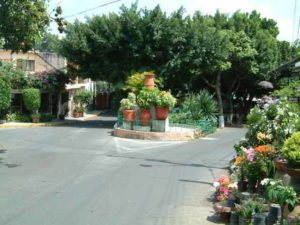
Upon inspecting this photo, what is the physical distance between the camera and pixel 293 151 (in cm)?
822

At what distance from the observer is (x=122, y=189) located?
1244cm

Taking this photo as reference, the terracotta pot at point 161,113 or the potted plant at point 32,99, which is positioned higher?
the potted plant at point 32,99

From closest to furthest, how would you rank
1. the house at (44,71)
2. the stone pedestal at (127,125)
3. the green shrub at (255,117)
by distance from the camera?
1. the green shrub at (255,117)
2. the stone pedestal at (127,125)
3. the house at (44,71)

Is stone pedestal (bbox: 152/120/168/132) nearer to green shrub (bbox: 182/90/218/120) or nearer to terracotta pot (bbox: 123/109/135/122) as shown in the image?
terracotta pot (bbox: 123/109/135/122)

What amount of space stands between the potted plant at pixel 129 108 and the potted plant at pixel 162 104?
1311mm

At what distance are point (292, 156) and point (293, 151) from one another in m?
0.14

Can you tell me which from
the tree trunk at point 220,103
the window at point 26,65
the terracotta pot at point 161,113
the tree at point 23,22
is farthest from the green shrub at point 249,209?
the window at point 26,65

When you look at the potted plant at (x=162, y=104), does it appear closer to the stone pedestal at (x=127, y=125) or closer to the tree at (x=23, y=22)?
the stone pedestal at (x=127, y=125)

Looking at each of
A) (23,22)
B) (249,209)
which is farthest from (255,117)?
(23,22)

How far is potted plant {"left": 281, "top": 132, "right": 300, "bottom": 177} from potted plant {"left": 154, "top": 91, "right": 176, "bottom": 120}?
15580 millimetres

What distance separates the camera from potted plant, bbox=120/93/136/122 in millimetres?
25136

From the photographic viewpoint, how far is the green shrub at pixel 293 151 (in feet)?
26.5

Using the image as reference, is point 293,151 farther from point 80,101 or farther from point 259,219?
point 80,101

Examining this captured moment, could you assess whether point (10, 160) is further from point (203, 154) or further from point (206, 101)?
point (206, 101)
